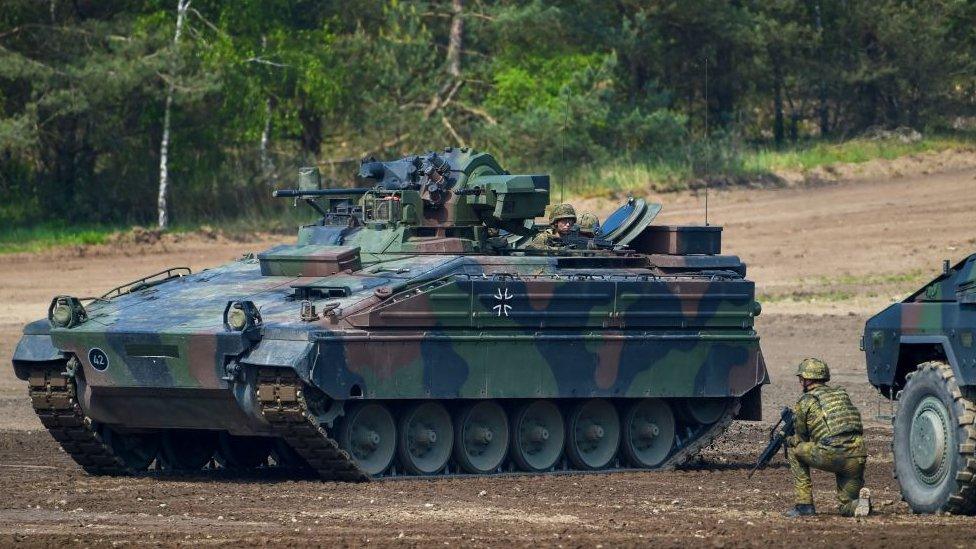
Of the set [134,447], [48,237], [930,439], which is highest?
[48,237]

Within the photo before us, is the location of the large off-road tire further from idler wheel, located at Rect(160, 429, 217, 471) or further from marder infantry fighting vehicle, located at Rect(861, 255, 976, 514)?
idler wheel, located at Rect(160, 429, 217, 471)

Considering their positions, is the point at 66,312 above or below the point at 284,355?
above

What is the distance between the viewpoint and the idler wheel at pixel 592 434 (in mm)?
18344

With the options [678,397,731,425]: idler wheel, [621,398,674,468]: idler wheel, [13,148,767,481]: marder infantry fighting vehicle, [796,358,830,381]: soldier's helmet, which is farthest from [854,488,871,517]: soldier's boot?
[678,397,731,425]: idler wheel

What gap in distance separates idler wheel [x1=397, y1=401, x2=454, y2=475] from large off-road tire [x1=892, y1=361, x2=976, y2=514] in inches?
184

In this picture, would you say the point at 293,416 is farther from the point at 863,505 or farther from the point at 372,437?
the point at 863,505

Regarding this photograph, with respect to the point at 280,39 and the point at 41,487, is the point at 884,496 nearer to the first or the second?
the point at 41,487

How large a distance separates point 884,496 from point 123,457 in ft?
22.0

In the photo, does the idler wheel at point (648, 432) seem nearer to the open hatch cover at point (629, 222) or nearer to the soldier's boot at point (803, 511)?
the open hatch cover at point (629, 222)

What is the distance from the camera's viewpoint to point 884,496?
15.1 metres

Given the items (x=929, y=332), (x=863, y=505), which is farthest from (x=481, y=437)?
(x=929, y=332)

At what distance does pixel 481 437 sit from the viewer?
58.4 ft

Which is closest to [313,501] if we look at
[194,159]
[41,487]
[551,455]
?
[41,487]

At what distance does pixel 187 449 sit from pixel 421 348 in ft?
9.57
